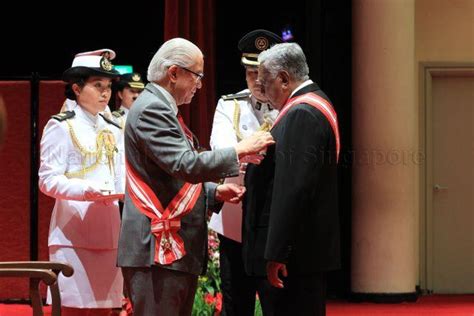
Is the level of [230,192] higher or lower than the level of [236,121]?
lower

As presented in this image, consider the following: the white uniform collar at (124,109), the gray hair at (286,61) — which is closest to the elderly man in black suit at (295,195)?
the gray hair at (286,61)

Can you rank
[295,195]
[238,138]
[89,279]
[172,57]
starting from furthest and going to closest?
[238,138], [89,279], [172,57], [295,195]

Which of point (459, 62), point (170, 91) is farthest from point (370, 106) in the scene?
point (170, 91)

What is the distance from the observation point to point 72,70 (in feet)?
12.9

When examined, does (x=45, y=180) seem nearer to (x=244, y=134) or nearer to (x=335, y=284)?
(x=244, y=134)

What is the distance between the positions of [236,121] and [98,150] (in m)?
0.58

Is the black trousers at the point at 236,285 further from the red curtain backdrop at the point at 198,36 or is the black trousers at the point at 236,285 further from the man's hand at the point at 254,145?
the red curtain backdrop at the point at 198,36

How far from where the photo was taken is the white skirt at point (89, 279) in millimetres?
3713

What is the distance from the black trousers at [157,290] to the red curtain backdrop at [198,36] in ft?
10.2

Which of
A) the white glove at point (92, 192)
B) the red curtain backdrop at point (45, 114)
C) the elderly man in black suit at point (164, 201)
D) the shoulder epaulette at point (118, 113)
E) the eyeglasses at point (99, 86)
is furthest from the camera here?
the red curtain backdrop at point (45, 114)

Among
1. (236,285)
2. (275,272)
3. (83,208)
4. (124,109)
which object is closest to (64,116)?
(83,208)

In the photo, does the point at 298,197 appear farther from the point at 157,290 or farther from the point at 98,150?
the point at 98,150

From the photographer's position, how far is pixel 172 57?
296cm

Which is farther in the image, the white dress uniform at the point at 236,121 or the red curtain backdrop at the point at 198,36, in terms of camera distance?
the red curtain backdrop at the point at 198,36
